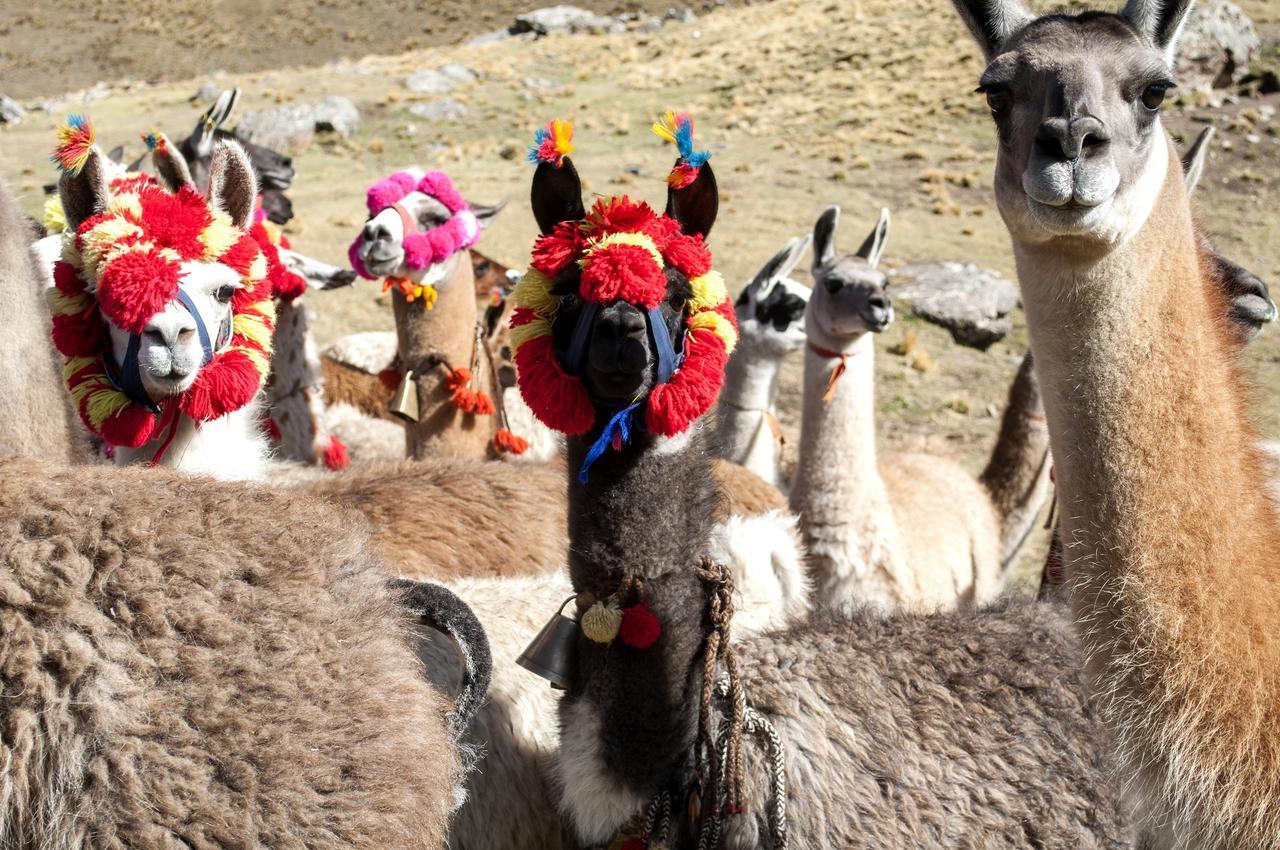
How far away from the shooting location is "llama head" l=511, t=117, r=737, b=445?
2.12 meters

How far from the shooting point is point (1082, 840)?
230 centimetres

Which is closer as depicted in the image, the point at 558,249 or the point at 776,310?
the point at 558,249

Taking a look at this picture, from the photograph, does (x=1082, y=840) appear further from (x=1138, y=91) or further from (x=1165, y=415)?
(x=1138, y=91)

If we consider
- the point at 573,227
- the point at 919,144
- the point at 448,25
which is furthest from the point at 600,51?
the point at 573,227

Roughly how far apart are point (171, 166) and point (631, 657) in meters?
2.26

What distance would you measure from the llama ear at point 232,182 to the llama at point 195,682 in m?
1.70

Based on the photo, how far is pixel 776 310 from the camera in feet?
18.4

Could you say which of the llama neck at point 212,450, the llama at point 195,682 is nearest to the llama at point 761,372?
the llama neck at point 212,450

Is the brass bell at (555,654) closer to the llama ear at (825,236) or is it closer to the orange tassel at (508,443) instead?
the orange tassel at (508,443)

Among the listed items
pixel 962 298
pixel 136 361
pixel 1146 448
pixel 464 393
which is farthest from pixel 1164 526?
pixel 962 298

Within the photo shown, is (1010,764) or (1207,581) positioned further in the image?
(1010,764)

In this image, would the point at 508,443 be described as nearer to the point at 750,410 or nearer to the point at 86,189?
the point at 750,410

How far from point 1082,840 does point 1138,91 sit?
159 cm

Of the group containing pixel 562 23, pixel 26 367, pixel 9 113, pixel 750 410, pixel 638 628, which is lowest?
pixel 9 113
